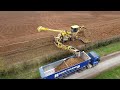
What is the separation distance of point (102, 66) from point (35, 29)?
1138 cm

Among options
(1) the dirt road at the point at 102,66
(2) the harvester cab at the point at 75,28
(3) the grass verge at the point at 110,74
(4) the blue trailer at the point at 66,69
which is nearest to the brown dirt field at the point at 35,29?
(2) the harvester cab at the point at 75,28

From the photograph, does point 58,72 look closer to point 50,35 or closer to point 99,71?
point 99,71

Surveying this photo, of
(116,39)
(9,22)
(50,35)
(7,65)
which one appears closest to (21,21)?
(9,22)

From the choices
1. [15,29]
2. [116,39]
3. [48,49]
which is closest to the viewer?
[48,49]

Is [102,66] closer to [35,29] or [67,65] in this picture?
[67,65]

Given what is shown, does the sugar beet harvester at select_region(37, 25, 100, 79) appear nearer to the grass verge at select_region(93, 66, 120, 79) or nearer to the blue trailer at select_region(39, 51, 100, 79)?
the blue trailer at select_region(39, 51, 100, 79)

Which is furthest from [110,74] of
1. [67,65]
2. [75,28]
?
[75,28]

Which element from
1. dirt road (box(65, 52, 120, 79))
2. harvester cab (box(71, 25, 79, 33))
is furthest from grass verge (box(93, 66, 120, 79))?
harvester cab (box(71, 25, 79, 33))

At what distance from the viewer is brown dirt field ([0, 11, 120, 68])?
74.1ft

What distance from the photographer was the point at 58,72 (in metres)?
18.0

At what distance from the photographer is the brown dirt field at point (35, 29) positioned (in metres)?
22.6

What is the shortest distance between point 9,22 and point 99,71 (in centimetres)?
1627

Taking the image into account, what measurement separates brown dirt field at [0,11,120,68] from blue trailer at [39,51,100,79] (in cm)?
243

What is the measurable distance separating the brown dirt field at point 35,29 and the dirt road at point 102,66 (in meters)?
4.00
